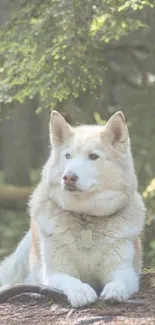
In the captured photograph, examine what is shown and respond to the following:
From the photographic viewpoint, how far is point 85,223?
4395 millimetres

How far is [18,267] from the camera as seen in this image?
17.2 ft

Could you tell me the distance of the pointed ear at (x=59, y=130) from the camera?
4512mm

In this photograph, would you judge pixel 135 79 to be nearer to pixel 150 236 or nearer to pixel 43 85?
pixel 150 236

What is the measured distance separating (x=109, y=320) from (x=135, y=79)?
7604 millimetres

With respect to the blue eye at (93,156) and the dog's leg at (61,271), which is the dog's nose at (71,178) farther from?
the dog's leg at (61,271)

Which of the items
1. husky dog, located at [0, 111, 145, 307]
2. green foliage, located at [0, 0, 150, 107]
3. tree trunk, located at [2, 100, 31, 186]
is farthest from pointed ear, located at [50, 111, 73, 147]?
tree trunk, located at [2, 100, 31, 186]

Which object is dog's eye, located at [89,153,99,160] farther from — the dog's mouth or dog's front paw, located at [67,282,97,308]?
dog's front paw, located at [67,282,97,308]

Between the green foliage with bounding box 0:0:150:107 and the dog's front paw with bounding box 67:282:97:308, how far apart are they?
9.34ft

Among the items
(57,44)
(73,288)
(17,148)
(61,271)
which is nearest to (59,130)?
(61,271)

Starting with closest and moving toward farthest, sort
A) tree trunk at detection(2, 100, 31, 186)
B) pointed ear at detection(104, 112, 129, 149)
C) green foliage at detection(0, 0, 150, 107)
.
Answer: pointed ear at detection(104, 112, 129, 149), green foliage at detection(0, 0, 150, 107), tree trunk at detection(2, 100, 31, 186)

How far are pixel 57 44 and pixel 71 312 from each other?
3.58 m

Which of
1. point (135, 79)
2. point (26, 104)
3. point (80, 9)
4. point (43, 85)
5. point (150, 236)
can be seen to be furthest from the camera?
point (26, 104)

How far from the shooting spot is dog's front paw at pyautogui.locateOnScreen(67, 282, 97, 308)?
12.7ft

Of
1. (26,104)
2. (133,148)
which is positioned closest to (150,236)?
(133,148)
